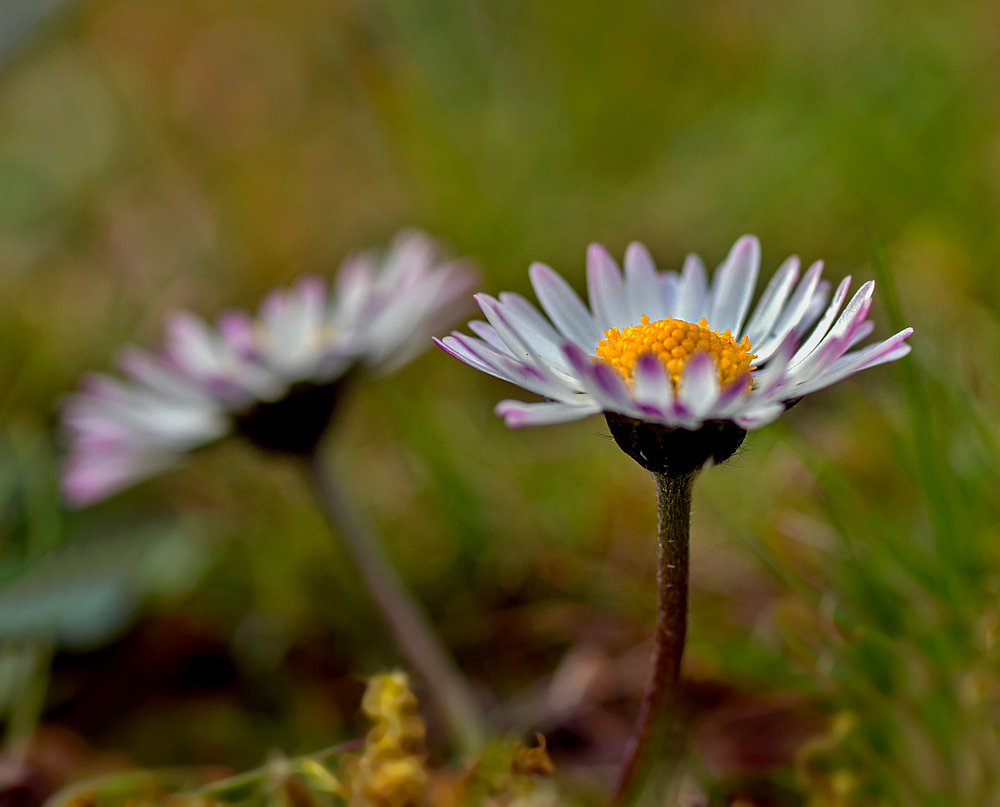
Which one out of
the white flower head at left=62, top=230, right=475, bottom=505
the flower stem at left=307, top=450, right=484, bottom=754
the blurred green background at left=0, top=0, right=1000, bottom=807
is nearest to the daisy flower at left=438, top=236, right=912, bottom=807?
the blurred green background at left=0, top=0, right=1000, bottom=807

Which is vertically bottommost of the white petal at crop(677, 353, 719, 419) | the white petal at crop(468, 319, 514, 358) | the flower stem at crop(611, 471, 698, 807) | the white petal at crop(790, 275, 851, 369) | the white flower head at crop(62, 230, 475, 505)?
the flower stem at crop(611, 471, 698, 807)

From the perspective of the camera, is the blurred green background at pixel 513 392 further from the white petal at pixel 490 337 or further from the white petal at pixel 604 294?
the white petal at pixel 490 337

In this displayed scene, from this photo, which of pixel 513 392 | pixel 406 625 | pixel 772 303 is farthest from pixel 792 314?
pixel 513 392

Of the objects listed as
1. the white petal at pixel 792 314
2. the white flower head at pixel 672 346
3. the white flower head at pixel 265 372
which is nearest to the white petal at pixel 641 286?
the white flower head at pixel 672 346

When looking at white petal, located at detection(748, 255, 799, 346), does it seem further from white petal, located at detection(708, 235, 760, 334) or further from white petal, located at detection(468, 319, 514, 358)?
white petal, located at detection(468, 319, 514, 358)

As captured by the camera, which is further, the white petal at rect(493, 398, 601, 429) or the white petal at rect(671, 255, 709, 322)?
the white petal at rect(671, 255, 709, 322)

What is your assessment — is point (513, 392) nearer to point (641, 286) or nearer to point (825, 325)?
point (641, 286)

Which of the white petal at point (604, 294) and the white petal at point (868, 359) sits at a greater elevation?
the white petal at point (604, 294)
